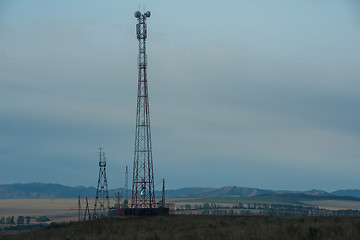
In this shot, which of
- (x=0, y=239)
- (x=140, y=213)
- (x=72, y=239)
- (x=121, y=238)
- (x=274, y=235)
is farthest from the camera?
(x=140, y=213)

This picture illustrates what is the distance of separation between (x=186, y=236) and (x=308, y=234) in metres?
7.05

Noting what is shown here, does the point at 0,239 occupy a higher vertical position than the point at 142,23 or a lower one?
lower

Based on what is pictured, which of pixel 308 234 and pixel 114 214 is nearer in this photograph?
pixel 308 234

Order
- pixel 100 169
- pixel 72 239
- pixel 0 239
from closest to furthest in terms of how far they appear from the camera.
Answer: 1. pixel 72 239
2. pixel 0 239
3. pixel 100 169

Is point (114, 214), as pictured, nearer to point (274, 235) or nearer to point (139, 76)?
point (139, 76)

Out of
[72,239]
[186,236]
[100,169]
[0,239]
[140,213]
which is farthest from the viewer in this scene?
[100,169]

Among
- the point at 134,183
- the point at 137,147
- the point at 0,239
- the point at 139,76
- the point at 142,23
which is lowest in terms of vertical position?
the point at 0,239

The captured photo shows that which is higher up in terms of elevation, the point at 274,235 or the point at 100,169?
the point at 100,169

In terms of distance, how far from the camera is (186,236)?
1048 inches

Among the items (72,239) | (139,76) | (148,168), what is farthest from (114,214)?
(72,239)

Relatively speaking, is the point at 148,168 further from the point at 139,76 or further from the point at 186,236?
the point at 186,236

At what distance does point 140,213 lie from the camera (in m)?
62.9

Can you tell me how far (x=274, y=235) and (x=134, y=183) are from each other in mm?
41672

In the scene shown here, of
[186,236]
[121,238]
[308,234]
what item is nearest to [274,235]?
[308,234]
